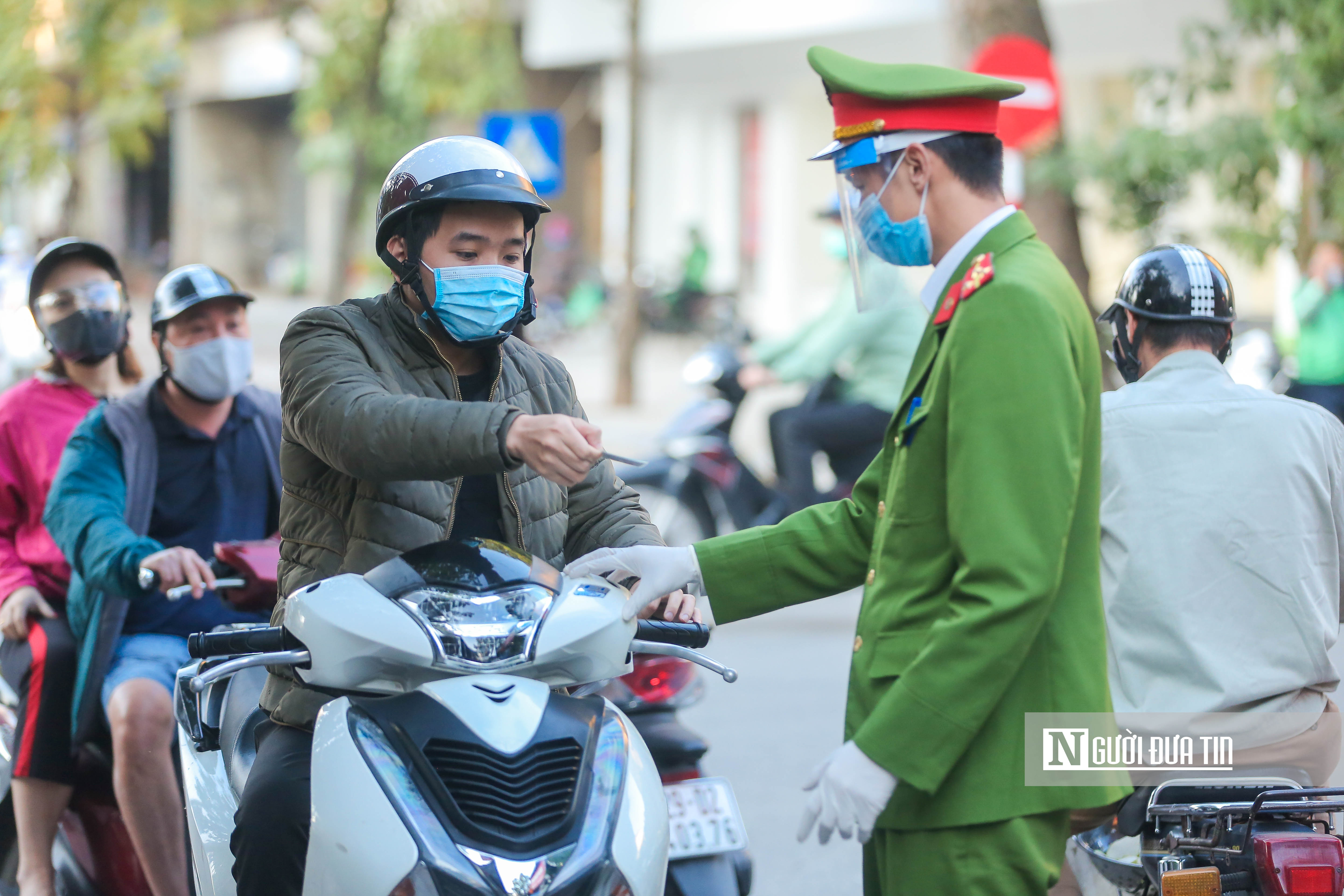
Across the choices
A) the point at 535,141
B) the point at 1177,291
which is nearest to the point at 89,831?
the point at 1177,291

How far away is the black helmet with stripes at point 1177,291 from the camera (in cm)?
318

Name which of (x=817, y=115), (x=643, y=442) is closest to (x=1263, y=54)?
(x=643, y=442)

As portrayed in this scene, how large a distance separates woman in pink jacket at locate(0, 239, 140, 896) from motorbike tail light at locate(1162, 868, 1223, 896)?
257cm

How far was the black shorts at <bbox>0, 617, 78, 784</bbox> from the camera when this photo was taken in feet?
12.3

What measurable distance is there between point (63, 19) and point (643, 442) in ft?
21.1

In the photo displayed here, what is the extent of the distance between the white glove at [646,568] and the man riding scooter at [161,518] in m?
1.14

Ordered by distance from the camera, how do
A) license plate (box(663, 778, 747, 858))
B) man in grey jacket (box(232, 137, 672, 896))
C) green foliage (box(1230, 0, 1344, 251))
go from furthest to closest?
green foliage (box(1230, 0, 1344, 251)) → license plate (box(663, 778, 747, 858)) → man in grey jacket (box(232, 137, 672, 896))

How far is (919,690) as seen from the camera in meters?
2.14

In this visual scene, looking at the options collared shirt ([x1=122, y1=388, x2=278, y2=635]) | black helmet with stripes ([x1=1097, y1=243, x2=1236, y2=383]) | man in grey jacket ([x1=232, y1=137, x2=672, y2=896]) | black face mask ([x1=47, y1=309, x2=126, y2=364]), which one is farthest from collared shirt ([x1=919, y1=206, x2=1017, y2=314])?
black face mask ([x1=47, y1=309, x2=126, y2=364])

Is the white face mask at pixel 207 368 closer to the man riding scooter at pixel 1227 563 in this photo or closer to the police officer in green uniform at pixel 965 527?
the police officer in green uniform at pixel 965 527

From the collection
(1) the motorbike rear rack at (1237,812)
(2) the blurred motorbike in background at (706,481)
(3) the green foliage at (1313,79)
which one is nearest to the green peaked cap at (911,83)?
(1) the motorbike rear rack at (1237,812)

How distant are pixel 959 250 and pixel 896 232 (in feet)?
0.36

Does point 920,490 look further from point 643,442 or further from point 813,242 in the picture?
point 813,242

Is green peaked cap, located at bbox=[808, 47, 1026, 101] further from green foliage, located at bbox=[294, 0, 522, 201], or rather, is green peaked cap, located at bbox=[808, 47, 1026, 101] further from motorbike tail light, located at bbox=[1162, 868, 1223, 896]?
green foliage, located at bbox=[294, 0, 522, 201]
